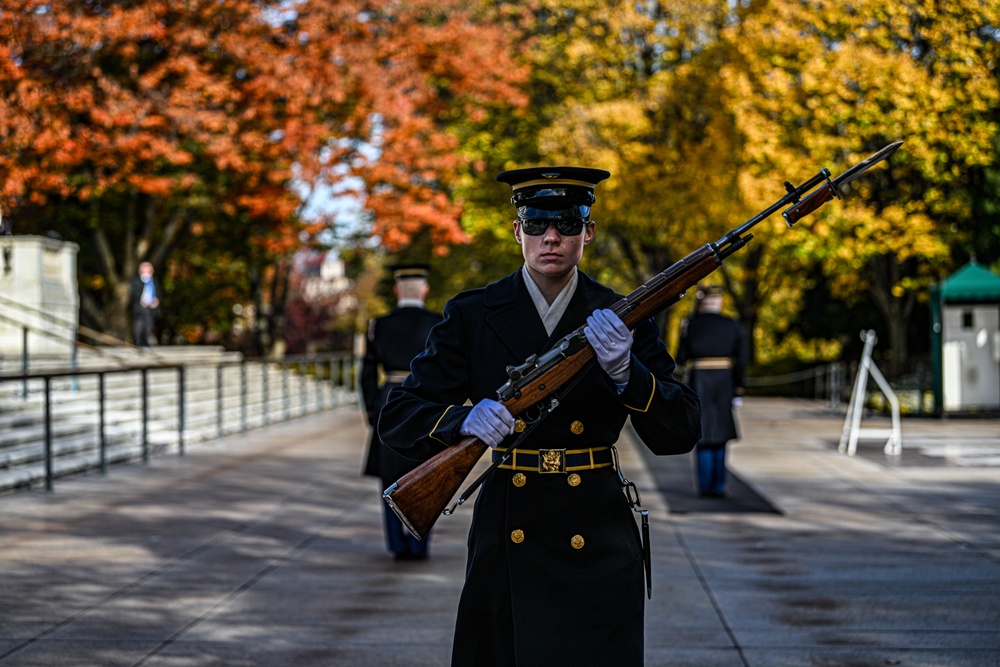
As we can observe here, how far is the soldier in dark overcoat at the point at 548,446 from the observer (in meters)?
3.73

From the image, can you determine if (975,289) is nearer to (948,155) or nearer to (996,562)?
(948,155)

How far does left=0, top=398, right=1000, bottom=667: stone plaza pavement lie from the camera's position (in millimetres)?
6211

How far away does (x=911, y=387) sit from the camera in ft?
79.6

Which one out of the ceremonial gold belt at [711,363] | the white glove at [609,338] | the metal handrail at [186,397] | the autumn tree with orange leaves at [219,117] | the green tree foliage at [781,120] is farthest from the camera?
the green tree foliage at [781,120]

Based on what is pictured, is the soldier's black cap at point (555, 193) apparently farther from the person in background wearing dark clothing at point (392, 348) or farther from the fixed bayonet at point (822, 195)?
the person in background wearing dark clothing at point (392, 348)

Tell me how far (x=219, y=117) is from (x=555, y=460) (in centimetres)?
1946

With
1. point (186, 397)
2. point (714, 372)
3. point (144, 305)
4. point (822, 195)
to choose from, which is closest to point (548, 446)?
point (822, 195)

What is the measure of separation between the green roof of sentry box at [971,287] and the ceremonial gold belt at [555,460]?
1964 cm

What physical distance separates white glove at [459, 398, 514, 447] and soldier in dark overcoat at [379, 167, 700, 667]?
0.08 m

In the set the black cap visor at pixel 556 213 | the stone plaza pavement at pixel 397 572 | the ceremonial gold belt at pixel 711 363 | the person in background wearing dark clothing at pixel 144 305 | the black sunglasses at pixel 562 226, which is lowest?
the stone plaza pavement at pixel 397 572

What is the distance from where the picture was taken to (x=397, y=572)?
821 centimetres

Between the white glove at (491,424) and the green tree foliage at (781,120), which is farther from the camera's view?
the green tree foliage at (781,120)

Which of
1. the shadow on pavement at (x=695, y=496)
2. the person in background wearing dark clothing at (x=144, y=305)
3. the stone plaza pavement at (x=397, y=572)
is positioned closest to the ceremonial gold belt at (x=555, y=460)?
the stone plaza pavement at (x=397, y=572)

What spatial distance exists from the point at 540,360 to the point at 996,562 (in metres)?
5.80
